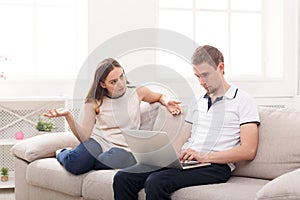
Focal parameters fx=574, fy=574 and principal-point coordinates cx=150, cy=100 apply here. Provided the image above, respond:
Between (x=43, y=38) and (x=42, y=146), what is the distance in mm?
1517

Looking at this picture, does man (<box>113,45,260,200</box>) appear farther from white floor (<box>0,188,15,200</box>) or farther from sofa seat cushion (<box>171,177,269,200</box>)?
white floor (<box>0,188,15,200</box>)

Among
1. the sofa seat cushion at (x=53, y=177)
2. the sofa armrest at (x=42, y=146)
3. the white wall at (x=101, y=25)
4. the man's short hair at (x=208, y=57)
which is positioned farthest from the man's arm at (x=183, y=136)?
the white wall at (x=101, y=25)

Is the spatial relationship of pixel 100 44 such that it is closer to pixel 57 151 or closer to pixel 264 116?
pixel 57 151

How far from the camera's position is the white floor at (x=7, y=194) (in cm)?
415

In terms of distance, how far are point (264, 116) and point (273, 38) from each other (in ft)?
7.24

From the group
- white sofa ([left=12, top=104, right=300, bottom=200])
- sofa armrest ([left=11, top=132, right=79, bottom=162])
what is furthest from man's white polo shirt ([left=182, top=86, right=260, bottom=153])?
sofa armrest ([left=11, top=132, right=79, bottom=162])

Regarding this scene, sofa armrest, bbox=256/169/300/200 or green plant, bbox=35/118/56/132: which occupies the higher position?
green plant, bbox=35/118/56/132

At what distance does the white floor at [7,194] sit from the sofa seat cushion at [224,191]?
1.89 meters

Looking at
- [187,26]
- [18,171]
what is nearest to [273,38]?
[187,26]

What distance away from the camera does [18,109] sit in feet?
14.9

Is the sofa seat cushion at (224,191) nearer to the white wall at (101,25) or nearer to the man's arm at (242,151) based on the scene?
the man's arm at (242,151)

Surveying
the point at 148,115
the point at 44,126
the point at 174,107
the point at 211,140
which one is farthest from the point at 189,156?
the point at 44,126

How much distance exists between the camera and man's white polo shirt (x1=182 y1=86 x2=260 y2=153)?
285 cm

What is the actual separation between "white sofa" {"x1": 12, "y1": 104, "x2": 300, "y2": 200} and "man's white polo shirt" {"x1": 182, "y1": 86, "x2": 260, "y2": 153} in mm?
133
